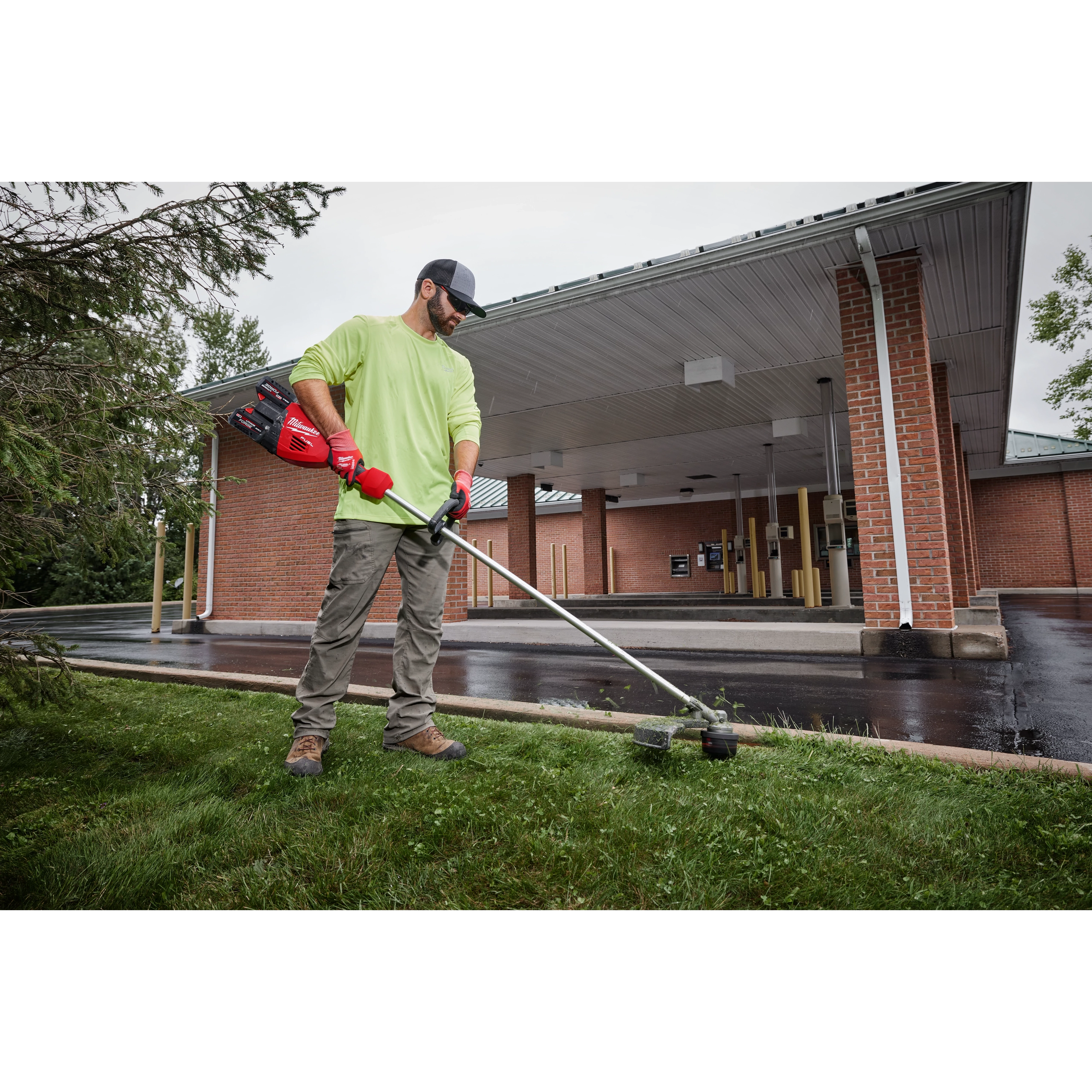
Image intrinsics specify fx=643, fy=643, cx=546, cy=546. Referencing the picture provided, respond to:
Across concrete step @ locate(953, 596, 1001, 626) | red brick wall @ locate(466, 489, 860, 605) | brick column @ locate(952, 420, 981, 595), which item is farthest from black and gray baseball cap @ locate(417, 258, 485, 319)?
red brick wall @ locate(466, 489, 860, 605)

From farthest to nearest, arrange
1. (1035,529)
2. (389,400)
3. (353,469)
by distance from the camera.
→ (1035,529)
(389,400)
(353,469)

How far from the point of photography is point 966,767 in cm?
250

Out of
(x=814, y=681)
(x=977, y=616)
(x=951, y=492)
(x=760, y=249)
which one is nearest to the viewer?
(x=814, y=681)

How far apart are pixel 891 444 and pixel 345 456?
5.82 metres

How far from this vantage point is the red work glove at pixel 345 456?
2.69 m

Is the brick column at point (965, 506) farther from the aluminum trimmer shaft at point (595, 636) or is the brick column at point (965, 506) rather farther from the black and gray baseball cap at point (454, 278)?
the black and gray baseball cap at point (454, 278)

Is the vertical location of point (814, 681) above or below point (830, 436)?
below

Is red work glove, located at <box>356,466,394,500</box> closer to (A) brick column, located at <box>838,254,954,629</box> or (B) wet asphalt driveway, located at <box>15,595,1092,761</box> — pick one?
(B) wet asphalt driveway, located at <box>15,595,1092,761</box>

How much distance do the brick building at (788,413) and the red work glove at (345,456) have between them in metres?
1.60

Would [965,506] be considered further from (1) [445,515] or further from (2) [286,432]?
(2) [286,432]

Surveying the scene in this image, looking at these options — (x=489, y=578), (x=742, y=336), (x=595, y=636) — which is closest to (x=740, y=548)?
(x=489, y=578)

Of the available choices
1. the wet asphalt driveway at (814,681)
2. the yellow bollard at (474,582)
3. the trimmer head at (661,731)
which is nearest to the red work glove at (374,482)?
the trimmer head at (661,731)

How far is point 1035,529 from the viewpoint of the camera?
20.5 m
